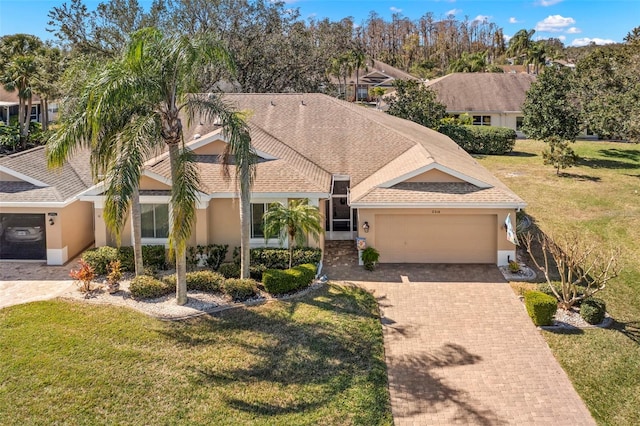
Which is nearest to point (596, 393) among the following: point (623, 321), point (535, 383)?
point (535, 383)

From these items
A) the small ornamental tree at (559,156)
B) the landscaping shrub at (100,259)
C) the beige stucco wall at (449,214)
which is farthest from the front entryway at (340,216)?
the small ornamental tree at (559,156)

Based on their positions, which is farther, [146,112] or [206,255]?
[206,255]

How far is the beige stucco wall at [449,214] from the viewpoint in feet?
71.3

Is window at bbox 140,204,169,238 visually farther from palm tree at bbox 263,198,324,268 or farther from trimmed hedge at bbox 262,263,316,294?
trimmed hedge at bbox 262,263,316,294

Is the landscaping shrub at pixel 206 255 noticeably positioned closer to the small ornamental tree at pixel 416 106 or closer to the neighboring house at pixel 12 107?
the small ornamental tree at pixel 416 106

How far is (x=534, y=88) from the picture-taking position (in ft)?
139

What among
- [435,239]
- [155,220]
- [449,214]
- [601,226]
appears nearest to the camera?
[155,220]

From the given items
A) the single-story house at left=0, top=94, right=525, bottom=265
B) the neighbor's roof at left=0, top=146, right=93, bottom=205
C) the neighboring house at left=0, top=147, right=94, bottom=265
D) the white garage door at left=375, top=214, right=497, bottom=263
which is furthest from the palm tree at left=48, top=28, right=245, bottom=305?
the white garage door at left=375, top=214, right=497, bottom=263

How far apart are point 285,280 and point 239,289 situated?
1.61 metres

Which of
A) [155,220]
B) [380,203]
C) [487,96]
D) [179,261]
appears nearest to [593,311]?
[380,203]

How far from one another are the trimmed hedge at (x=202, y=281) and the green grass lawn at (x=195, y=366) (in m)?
1.65

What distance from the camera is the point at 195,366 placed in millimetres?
13836

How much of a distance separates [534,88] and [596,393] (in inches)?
1346

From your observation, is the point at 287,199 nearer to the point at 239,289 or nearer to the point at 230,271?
the point at 230,271
